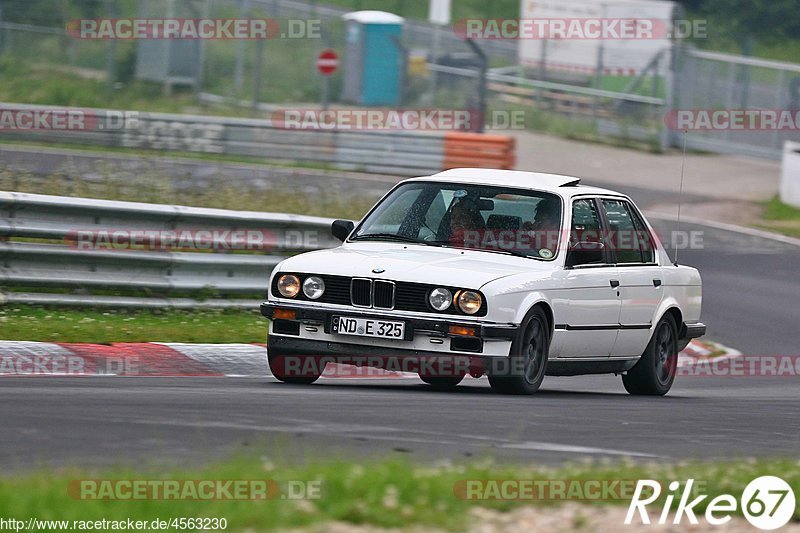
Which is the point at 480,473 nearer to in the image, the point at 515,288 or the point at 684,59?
the point at 515,288

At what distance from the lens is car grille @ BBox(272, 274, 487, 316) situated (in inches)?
352

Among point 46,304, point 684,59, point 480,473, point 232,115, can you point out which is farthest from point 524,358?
point 684,59

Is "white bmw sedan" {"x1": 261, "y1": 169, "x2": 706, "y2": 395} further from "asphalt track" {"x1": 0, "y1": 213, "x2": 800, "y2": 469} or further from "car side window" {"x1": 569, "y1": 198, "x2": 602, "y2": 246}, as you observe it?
"asphalt track" {"x1": 0, "y1": 213, "x2": 800, "y2": 469}

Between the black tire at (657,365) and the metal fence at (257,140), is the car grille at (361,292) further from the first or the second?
the metal fence at (257,140)

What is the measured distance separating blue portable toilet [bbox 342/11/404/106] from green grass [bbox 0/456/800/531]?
1189 inches

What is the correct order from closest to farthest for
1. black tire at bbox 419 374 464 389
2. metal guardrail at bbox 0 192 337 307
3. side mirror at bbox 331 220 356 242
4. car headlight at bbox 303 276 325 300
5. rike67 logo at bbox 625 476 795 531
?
1. rike67 logo at bbox 625 476 795 531
2. car headlight at bbox 303 276 325 300
3. black tire at bbox 419 374 464 389
4. side mirror at bbox 331 220 356 242
5. metal guardrail at bbox 0 192 337 307

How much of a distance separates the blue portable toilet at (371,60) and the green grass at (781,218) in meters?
12.4

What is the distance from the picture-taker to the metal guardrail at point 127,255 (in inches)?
458

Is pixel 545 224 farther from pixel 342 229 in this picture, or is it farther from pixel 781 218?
pixel 781 218

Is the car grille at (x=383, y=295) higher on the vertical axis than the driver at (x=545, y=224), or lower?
lower

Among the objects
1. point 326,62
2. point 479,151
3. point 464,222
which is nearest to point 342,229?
point 464,222

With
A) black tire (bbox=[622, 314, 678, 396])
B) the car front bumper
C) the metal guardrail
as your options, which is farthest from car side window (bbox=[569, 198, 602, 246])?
the metal guardrail

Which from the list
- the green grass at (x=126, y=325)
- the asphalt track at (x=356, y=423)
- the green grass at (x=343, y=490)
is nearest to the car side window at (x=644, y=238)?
the asphalt track at (x=356, y=423)

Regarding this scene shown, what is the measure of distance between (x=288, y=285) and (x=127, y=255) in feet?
10.3
